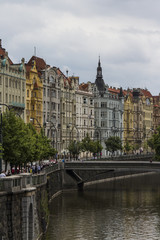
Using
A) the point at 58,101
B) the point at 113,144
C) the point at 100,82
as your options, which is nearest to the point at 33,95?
the point at 58,101

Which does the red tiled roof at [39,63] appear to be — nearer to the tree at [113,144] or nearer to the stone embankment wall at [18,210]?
the tree at [113,144]

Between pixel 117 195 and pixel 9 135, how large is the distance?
102ft

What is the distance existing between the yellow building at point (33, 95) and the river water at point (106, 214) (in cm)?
2750

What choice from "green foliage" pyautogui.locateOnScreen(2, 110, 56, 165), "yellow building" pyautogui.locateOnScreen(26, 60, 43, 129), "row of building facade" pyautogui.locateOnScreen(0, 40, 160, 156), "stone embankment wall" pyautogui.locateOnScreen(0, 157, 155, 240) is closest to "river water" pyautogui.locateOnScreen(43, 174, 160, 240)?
"stone embankment wall" pyautogui.locateOnScreen(0, 157, 155, 240)

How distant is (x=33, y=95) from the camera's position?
136 m

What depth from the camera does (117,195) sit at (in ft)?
322

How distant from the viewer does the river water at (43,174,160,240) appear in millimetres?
60562

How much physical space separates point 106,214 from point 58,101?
7959 centimetres

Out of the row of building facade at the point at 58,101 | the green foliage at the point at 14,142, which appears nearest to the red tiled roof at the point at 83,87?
the row of building facade at the point at 58,101

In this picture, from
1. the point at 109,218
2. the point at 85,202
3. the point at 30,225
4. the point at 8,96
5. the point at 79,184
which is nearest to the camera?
the point at 30,225

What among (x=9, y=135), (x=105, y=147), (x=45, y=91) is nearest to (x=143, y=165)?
(x=9, y=135)

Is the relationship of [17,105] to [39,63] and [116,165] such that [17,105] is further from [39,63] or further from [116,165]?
[116,165]

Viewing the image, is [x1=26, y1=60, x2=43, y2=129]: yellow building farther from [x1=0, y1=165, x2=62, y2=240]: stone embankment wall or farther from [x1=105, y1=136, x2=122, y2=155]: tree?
[x1=0, y1=165, x2=62, y2=240]: stone embankment wall

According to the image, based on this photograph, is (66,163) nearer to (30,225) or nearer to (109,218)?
(109,218)
